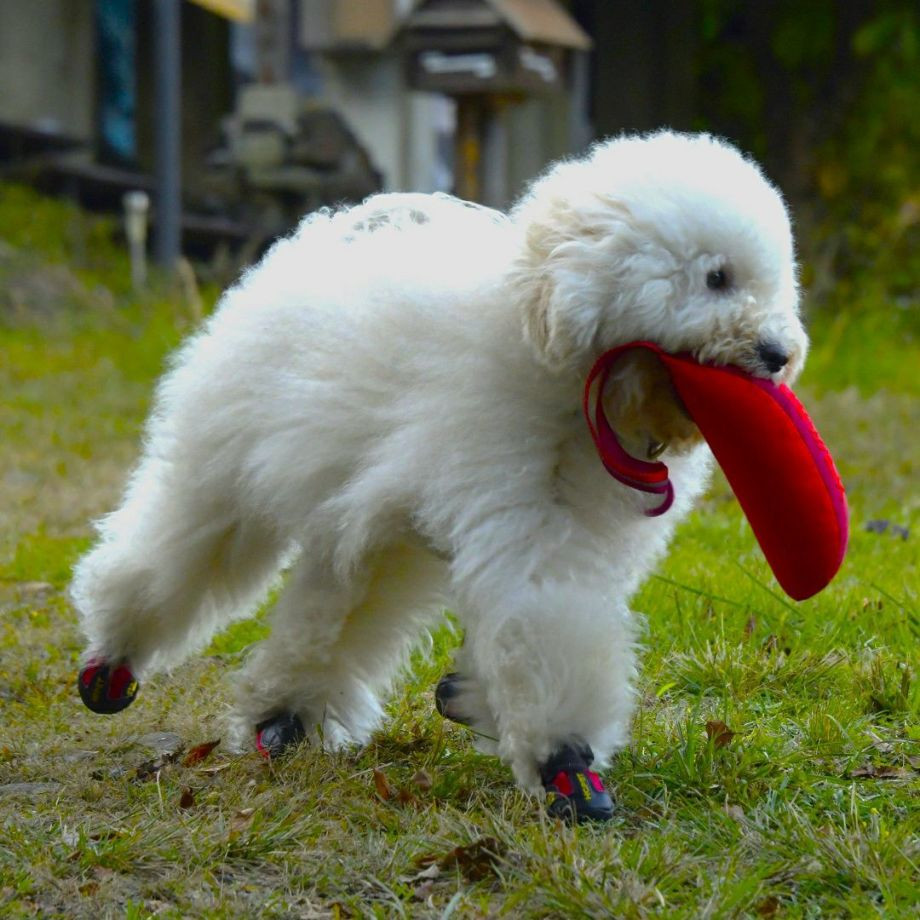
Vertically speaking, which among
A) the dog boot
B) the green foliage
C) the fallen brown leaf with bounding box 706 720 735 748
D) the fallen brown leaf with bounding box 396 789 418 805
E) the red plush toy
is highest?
the red plush toy

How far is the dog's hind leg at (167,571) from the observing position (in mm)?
3652

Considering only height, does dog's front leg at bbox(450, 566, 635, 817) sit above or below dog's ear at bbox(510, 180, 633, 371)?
below

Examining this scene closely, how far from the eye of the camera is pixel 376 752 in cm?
341

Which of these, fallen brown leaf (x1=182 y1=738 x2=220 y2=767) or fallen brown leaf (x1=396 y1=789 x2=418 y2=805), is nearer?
fallen brown leaf (x1=396 y1=789 x2=418 y2=805)

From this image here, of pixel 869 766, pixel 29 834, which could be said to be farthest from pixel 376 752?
pixel 869 766

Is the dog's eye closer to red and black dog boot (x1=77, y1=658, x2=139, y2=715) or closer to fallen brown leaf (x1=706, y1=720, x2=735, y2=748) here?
fallen brown leaf (x1=706, y1=720, x2=735, y2=748)

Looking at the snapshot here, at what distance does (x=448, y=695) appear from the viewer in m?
3.45

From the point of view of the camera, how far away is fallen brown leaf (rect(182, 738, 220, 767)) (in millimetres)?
3428

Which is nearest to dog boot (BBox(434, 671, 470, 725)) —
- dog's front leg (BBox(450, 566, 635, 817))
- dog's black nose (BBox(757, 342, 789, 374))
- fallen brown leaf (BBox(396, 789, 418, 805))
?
fallen brown leaf (BBox(396, 789, 418, 805))

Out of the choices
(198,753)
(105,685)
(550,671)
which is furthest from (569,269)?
(105,685)

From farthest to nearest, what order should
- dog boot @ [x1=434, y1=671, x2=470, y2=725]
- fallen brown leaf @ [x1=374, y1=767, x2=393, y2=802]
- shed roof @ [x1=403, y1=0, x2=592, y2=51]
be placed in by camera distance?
1. shed roof @ [x1=403, y1=0, x2=592, y2=51]
2. dog boot @ [x1=434, y1=671, x2=470, y2=725]
3. fallen brown leaf @ [x1=374, y1=767, x2=393, y2=802]

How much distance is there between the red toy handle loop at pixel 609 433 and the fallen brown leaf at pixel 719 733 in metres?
0.55

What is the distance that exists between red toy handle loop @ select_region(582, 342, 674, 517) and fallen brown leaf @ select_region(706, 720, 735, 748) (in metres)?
0.55

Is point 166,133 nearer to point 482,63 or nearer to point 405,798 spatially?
point 482,63
